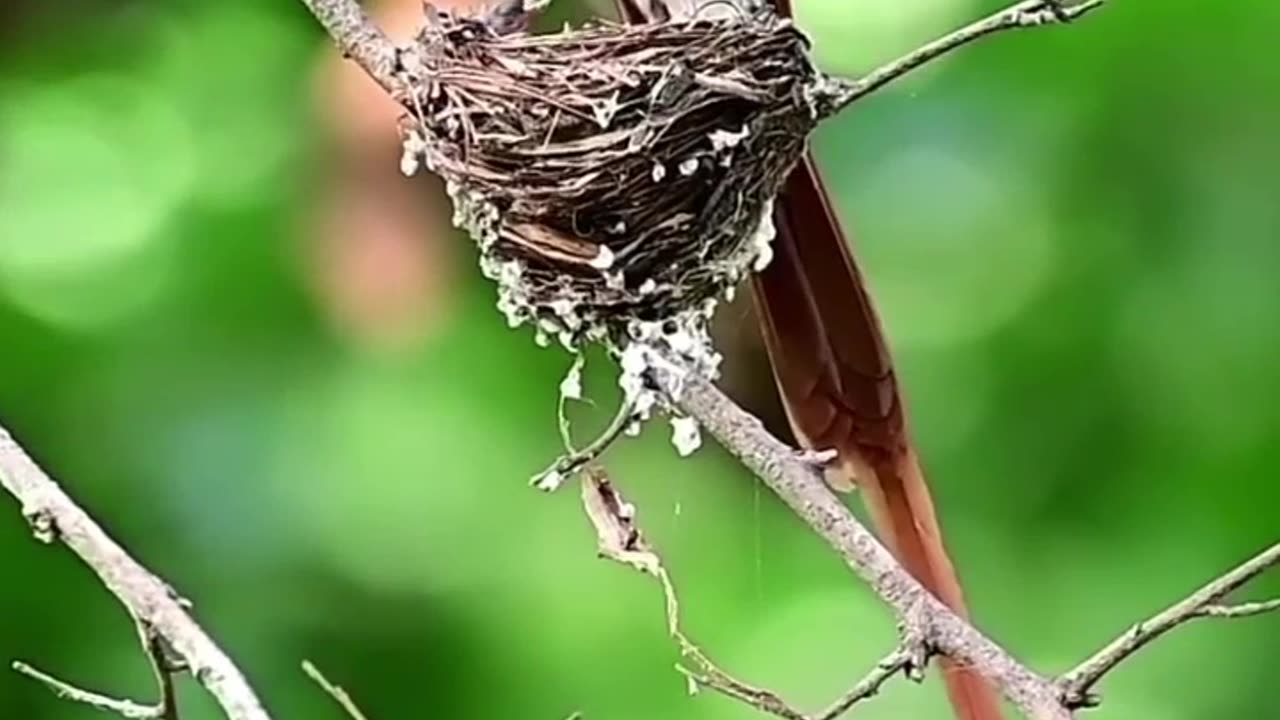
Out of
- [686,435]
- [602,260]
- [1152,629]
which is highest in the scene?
[602,260]

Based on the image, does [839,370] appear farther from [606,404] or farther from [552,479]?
[552,479]

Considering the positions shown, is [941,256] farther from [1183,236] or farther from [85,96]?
[85,96]

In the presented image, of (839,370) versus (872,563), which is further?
(839,370)

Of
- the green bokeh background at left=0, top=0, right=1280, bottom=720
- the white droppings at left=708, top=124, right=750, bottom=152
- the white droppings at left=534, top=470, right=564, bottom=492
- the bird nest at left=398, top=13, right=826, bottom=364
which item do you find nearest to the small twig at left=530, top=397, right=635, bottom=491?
the white droppings at left=534, top=470, right=564, bottom=492

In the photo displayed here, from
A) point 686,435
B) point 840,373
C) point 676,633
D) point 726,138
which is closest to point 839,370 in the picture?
point 840,373

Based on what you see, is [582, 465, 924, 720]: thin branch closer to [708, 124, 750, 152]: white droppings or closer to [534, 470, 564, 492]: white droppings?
[534, 470, 564, 492]: white droppings

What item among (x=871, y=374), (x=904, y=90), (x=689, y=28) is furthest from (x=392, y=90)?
(x=904, y=90)
